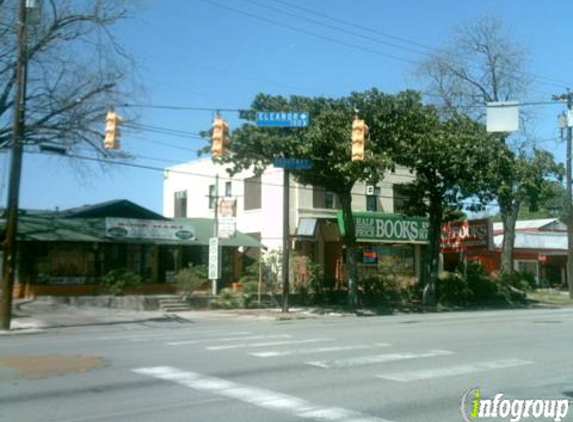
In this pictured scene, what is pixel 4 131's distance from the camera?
96.4 feet

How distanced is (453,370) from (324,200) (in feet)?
91.1

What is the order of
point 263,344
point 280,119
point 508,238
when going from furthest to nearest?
point 508,238 → point 280,119 → point 263,344

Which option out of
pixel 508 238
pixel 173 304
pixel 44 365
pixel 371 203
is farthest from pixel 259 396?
pixel 508 238

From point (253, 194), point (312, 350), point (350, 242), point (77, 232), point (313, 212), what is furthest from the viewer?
point (253, 194)

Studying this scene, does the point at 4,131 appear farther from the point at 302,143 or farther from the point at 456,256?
the point at 456,256

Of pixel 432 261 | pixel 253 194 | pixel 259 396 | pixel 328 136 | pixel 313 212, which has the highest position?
pixel 328 136

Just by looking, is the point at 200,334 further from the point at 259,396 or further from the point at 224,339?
the point at 259,396

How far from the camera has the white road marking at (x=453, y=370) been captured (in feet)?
35.0

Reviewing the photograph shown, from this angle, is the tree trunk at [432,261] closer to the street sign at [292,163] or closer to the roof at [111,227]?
the roof at [111,227]

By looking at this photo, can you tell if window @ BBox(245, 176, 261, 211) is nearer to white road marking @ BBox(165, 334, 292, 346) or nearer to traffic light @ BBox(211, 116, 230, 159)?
traffic light @ BBox(211, 116, 230, 159)

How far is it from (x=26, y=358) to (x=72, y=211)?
2464cm

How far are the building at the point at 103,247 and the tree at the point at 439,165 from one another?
30.9ft

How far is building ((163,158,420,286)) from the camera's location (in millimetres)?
37344

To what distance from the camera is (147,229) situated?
34.7m
